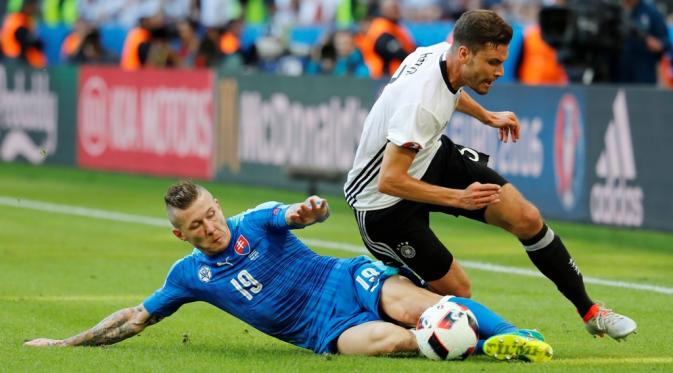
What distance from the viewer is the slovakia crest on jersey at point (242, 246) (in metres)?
8.48

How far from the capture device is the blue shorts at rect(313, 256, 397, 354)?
8547 mm

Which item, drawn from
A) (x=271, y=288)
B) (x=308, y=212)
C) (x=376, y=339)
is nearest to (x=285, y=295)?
(x=271, y=288)

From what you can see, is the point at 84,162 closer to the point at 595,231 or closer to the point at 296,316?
the point at 595,231

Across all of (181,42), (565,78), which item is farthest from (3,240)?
(181,42)

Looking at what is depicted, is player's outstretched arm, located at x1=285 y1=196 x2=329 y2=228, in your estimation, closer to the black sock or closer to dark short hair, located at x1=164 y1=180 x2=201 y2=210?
dark short hair, located at x1=164 y1=180 x2=201 y2=210

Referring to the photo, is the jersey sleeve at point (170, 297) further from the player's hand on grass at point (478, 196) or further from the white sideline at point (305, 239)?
the white sideline at point (305, 239)

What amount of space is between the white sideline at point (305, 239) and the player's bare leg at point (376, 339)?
3.90 m

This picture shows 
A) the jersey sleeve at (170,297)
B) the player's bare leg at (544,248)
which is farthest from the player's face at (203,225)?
the player's bare leg at (544,248)

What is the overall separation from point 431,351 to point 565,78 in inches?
458

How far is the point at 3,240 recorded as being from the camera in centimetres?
1549

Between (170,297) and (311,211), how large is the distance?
3.36ft

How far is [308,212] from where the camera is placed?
8.09 metres

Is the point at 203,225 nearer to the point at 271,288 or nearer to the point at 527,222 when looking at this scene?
the point at 271,288

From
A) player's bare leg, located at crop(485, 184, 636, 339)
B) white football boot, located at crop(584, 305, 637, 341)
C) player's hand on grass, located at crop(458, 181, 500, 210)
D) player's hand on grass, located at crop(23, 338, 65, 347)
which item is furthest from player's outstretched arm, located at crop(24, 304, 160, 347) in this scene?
white football boot, located at crop(584, 305, 637, 341)
